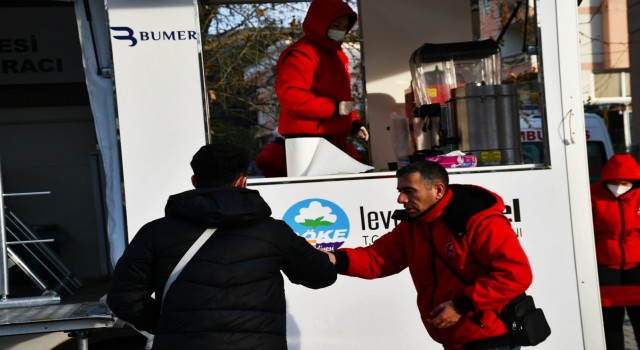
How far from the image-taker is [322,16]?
4.87 meters

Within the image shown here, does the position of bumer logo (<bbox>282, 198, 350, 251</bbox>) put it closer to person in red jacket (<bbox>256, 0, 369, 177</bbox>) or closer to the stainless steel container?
person in red jacket (<bbox>256, 0, 369, 177</bbox>)

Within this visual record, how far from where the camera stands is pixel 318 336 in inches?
170

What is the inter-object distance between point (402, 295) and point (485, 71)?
1.90m

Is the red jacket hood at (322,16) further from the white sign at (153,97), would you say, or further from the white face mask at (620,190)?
the white face mask at (620,190)

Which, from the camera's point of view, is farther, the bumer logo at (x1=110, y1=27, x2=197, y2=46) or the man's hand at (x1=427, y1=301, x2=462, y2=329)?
the bumer logo at (x1=110, y1=27, x2=197, y2=46)

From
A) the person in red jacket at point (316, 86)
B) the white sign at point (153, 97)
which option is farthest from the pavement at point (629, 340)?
the white sign at point (153, 97)

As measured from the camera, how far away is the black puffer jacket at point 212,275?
278 cm

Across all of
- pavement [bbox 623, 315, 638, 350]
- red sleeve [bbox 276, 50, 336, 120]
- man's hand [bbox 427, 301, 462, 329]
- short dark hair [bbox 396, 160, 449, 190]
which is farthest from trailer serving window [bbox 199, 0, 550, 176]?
pavement [bbox 623, 315, 638, 350]

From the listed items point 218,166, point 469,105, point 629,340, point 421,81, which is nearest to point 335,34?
point 469,105

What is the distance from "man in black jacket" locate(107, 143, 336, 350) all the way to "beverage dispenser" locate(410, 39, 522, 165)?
210 cm

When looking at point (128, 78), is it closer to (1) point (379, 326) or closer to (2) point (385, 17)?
(1) point (379, 326)

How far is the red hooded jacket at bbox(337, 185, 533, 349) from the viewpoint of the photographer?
314 centimetres

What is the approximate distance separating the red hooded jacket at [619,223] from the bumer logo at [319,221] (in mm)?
2048

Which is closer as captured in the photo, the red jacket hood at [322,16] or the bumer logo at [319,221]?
the bumer logo at [319,221]
